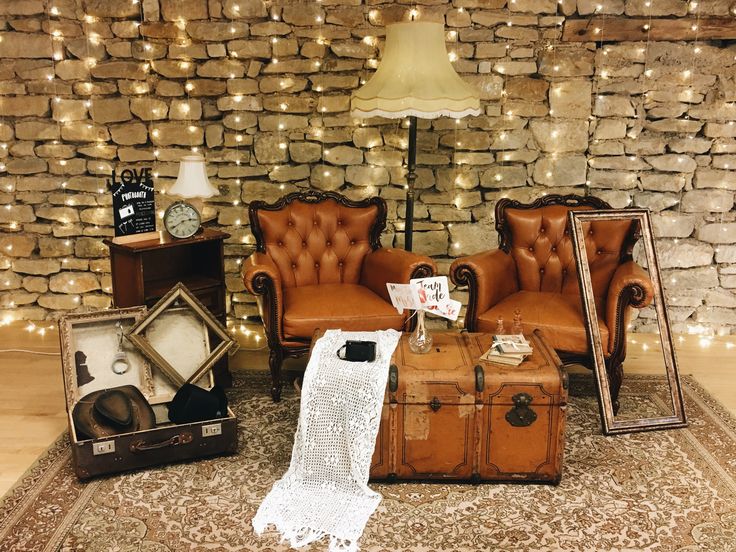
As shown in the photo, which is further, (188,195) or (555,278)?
(555,278)

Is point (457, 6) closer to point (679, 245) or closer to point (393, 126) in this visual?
point (393, 126)

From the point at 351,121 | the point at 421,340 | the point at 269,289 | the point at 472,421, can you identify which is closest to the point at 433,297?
the point at 421,340

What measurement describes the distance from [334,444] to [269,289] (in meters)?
0.98

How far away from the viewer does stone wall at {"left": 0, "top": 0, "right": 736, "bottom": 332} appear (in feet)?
13.7

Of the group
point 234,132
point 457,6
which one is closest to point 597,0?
point 457,6

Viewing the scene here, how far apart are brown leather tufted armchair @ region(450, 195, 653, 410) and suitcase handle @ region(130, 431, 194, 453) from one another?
1.44 m

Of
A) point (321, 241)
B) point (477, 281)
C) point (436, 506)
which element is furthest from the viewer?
point (321, 241)

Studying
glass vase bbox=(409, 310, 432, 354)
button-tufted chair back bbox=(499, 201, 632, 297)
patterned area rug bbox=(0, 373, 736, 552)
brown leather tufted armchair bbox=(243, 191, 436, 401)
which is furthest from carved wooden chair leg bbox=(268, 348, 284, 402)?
button-tufted chair back bbox=(499, 201, 632, 297)

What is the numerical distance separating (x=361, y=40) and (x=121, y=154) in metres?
1.66

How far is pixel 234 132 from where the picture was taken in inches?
172

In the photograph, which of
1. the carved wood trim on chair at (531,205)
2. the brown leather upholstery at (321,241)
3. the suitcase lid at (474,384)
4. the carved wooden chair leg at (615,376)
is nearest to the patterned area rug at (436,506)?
the carved wooden chair leg at (615,376)

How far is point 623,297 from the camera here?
10.6 ft

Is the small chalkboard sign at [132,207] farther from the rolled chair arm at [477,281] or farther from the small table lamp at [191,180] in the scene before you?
the rolled chair arm at [477,281]

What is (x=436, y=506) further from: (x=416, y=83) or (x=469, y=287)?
(x=416, y=83)
